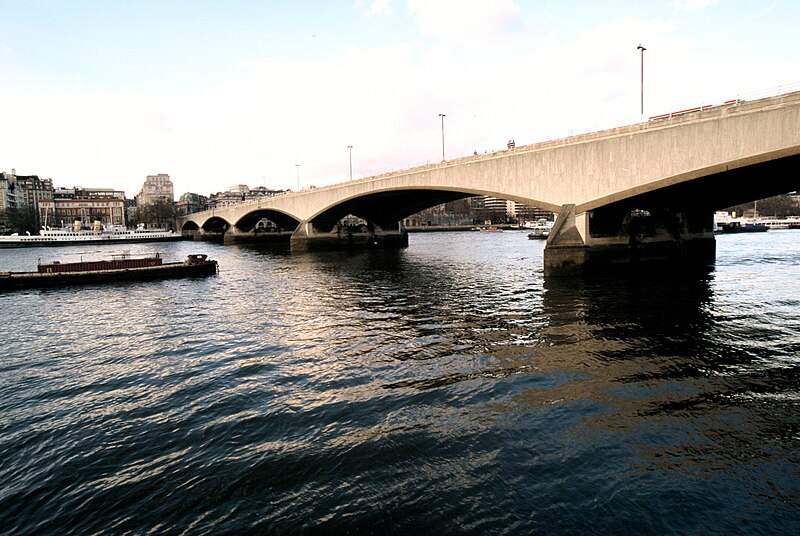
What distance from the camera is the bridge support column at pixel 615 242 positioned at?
31.3 meters

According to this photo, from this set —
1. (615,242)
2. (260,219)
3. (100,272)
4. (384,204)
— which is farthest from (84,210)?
(615,242)

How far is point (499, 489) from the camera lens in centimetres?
732

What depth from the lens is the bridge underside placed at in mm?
30625

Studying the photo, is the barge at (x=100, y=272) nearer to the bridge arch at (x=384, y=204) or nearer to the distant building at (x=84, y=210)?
the bridge arch at (x=384, y=204)

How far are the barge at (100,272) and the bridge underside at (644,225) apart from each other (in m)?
28.1

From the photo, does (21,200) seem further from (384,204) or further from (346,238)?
(384,204)

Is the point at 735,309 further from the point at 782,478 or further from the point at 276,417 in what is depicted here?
the point at 276,417

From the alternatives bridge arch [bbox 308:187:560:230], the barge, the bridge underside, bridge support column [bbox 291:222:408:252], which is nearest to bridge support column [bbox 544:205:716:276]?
the bridge underside

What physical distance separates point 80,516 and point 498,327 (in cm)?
1421

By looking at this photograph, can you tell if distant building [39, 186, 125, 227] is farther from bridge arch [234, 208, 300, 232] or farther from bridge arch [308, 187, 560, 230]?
bridge arch [308, 187, 560, 230]

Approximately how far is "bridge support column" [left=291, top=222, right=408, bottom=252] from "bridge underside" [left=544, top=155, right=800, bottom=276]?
132 feet

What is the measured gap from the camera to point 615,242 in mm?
32719

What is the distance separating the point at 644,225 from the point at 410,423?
31.5 metres

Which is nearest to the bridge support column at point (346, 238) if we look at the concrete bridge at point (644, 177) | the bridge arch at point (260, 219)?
the concrete bridge at point (644, 177)
